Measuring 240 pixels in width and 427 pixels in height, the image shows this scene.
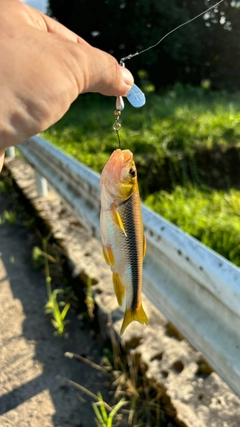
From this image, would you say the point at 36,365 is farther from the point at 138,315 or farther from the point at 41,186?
the point at 41,186

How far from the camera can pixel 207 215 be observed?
14.5 ft

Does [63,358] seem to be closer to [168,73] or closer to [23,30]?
[23,30]

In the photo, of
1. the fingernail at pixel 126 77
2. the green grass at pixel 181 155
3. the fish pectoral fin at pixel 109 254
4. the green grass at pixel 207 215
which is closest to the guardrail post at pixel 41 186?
the green grass at pixel 181 155

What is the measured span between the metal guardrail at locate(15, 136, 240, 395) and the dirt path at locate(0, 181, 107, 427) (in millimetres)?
844

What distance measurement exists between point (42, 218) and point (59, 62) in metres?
3.38

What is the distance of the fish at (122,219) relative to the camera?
5.44ft

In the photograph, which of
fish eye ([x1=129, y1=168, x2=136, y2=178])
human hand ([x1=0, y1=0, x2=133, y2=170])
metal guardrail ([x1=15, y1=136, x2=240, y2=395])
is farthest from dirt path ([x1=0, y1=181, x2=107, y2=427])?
human hand ([x1=0, y1=0, x2=133, y2=170])

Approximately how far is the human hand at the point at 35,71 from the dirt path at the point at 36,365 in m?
1.81

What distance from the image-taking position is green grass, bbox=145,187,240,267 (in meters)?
3.73

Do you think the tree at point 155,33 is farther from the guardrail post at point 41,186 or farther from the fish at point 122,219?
the fish at point 122,219

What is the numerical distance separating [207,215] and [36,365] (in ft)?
7.01

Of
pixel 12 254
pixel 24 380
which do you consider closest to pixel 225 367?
pixel 24 380

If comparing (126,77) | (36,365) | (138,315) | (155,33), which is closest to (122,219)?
(138,315)

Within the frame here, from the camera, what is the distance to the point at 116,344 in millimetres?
2930
